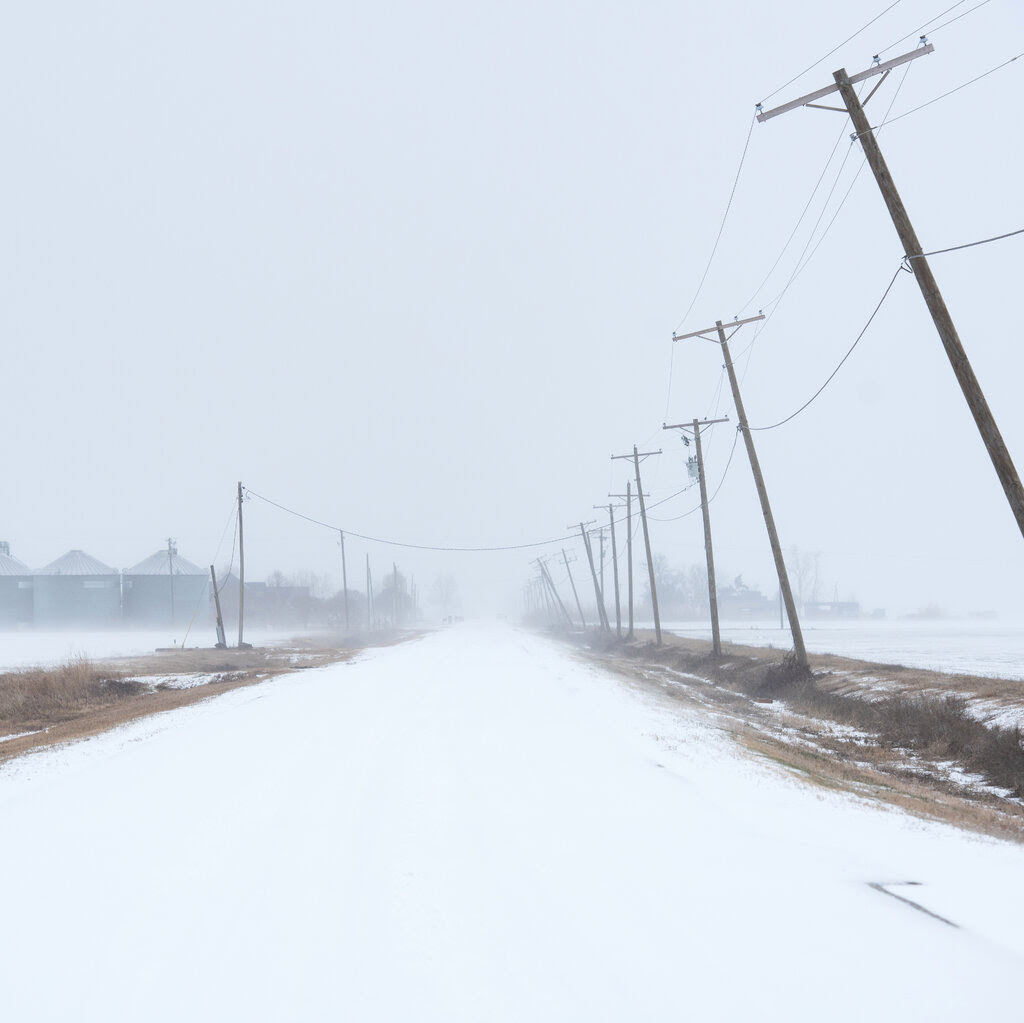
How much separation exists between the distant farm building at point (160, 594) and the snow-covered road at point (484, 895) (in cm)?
10398

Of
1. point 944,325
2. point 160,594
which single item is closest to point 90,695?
point 944,325

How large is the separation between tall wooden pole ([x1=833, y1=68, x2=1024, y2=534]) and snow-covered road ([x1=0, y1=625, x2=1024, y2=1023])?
218 inches

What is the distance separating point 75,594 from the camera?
10344cm

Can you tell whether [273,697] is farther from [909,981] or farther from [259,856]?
[909,981]

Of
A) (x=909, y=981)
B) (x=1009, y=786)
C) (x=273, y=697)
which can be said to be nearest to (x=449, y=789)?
(x=909, y=981)

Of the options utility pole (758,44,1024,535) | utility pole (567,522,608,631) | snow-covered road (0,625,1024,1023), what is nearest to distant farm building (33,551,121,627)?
utility pole (567,522,608,631)

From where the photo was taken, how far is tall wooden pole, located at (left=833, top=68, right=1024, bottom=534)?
11.2 meters

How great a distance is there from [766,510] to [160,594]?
9858 cm

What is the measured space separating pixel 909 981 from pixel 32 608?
115m

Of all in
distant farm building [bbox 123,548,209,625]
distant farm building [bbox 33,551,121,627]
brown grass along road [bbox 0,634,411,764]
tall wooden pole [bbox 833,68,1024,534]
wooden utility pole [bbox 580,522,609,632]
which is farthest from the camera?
distant farm building [bbox 123,548,209,625]

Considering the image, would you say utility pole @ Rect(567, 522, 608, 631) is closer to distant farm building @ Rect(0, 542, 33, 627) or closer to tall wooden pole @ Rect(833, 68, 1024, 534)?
tall wooden pole @ Rect(833, 68, 1024, 534)

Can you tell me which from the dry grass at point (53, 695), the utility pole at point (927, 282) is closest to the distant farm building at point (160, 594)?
the dry grass at point (53, 695)

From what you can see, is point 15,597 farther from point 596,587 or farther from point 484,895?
point 484,895

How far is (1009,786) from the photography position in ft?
35.4
